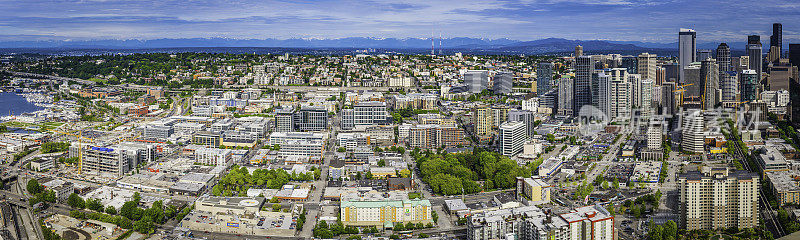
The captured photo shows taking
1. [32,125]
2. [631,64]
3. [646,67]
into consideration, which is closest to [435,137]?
[32,125]

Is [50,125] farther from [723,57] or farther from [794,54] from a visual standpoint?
[794,54]

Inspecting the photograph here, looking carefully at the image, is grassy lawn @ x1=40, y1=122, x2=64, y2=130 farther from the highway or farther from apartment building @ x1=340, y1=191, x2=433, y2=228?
the highway

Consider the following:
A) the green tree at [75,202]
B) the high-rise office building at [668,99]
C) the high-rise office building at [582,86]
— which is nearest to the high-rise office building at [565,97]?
the high-rise office building at [582,86]

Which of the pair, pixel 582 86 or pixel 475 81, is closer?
pixel 582 86

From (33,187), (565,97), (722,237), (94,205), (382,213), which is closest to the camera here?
(722,237)

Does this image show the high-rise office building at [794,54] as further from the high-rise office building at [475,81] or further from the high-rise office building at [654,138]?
the high-rise office building at [654,138]

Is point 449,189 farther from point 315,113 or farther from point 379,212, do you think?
point 315,113

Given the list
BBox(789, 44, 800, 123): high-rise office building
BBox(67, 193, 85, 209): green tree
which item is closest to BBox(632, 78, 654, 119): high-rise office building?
BBox(789, 44, 800, 123): high-rise office building
